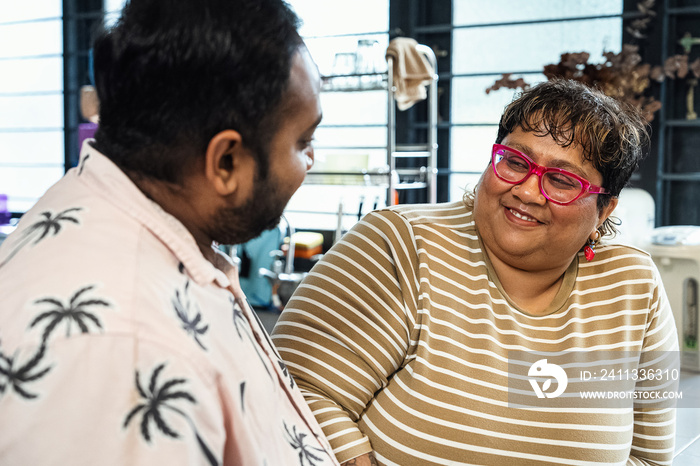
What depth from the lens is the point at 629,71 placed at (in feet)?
12.4

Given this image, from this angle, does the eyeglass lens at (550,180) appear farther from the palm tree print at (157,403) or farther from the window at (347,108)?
the window at (347,108)

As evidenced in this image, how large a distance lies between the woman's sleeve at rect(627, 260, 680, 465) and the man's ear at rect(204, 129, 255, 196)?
3.54 feet

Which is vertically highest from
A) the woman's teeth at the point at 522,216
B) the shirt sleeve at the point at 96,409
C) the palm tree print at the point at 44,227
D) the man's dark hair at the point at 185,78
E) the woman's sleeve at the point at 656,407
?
the man's dark hair at the point at 185,78

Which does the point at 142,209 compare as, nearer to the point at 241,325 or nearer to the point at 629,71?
the point at 241,325

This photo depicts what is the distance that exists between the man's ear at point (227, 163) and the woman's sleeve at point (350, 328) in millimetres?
623

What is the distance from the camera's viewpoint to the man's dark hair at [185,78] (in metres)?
0.61

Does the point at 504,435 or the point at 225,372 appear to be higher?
the point at 225,372

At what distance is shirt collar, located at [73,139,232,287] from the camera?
0.62 metres

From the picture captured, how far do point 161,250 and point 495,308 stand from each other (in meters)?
0.89

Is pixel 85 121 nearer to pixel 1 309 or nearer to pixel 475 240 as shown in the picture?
pixel 475 240

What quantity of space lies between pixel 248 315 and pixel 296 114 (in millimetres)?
255

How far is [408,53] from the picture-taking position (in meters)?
4.01

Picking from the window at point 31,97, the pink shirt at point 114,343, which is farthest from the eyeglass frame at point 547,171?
the window at point 31,97

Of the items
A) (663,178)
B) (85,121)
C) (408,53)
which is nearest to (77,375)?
(408,53)
